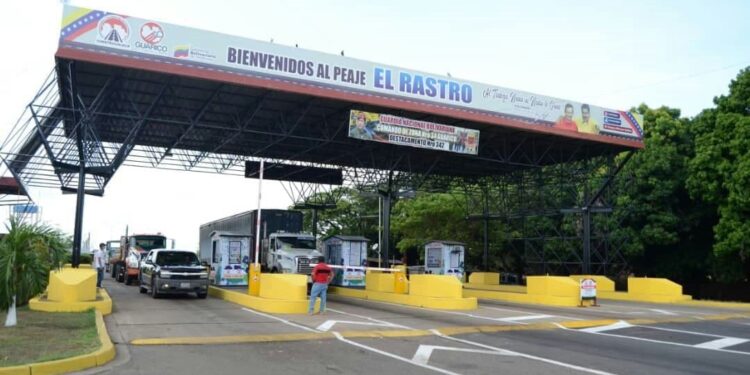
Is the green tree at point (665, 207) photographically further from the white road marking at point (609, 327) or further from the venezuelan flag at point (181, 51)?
the venezuelan flag at point (181, 51)

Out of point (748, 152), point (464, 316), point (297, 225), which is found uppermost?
point (748, 152)

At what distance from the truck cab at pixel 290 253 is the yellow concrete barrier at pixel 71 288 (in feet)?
32.1

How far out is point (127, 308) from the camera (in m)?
18.8

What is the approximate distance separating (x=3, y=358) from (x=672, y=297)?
2629 cm

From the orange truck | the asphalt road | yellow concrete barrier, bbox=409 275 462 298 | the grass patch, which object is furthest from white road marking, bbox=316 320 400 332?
the orange truck

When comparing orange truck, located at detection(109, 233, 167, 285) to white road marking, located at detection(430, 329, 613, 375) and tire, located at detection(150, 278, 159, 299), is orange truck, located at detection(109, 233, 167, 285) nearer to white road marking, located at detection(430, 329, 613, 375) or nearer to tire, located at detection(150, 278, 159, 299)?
tire, located at detection(150, 278, 159, 299)

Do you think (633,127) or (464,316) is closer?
(464,316)

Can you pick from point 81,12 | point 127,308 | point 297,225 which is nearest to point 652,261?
point 297,225

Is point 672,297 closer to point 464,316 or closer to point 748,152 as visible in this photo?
point 748,152

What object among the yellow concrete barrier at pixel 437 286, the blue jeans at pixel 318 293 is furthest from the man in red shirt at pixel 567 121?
the blue jeans at pixel 318 293

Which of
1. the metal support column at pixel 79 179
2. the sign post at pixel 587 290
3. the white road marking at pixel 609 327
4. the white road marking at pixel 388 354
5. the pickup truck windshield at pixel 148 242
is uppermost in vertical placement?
the metal support column at pixel 79 179

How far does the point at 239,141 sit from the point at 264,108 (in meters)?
5.24

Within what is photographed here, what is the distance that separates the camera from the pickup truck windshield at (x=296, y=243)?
92.7 feet

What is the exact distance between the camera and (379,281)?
87.1 feet
